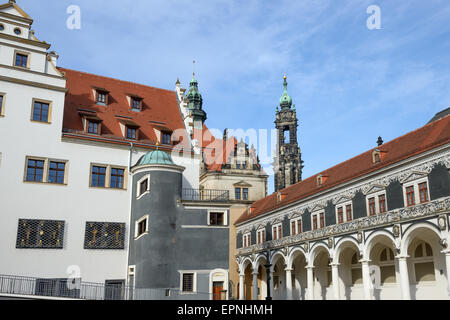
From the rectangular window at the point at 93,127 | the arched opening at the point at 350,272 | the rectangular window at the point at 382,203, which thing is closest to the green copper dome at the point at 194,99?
the rectangular window at the point at 93,127

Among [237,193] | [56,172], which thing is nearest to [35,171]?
[56,172]

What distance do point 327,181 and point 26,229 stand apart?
20968 millimetres

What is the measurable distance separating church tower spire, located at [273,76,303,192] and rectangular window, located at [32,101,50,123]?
167 ft

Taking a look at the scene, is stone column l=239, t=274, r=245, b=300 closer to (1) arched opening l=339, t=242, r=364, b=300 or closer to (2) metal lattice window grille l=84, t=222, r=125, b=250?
(1) arched opening l=339, t=242, r=364, b=300

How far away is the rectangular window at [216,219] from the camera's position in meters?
31.6

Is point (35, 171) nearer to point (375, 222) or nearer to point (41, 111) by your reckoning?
point (41, 111)

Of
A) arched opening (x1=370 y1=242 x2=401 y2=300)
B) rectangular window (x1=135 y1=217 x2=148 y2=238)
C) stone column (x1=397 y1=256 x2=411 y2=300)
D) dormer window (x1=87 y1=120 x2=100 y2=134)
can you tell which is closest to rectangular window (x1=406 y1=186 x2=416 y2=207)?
stone column (x1=397 y1=256 x2=411 y2=300)

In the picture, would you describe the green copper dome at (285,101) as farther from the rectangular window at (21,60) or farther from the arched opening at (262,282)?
the rectangular window at (21,60)

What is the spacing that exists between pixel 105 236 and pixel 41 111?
31.2 feet

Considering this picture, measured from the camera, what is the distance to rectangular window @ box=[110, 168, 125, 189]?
103 ft

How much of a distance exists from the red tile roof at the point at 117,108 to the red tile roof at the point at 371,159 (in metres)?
11.1

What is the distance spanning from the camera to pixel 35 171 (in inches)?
1137
